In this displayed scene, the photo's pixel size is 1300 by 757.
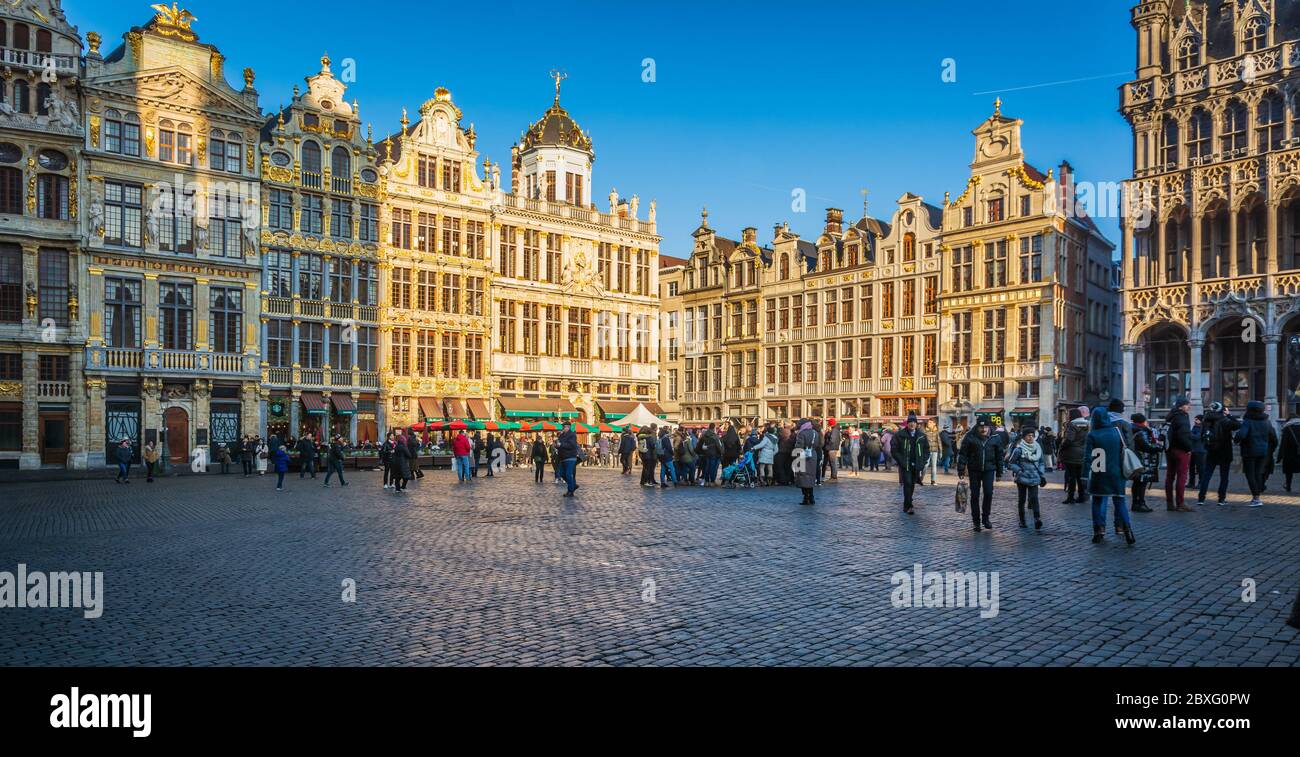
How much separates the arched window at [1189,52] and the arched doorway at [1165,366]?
12.4 meters

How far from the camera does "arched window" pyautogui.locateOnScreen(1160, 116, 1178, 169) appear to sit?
47.2 metres

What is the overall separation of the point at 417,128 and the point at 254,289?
42.8 ft

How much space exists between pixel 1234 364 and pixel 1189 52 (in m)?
14.9

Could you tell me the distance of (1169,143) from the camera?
4744cm

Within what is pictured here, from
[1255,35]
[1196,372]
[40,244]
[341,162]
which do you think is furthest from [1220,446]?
[341,162]

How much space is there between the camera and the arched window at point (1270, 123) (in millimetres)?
43656

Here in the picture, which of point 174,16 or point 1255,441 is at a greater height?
point 174,16

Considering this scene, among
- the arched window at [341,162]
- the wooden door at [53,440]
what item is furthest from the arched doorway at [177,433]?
the arched window at [341,162]

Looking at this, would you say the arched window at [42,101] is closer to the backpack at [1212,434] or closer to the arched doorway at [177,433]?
the arched doorway at [177,433]

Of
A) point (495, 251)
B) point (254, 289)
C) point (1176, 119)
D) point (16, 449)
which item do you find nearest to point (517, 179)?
point (495, 251)

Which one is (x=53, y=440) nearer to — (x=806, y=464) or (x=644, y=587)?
(x=806, y=464)
